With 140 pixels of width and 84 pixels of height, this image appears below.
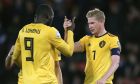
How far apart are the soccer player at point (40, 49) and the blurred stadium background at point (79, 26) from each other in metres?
5.13

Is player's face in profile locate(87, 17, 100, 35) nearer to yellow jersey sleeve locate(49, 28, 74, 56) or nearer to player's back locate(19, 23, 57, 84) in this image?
yellow jersey sleeve locate(49, 28, 74, 56)

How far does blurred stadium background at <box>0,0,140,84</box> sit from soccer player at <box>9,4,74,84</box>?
5.13m

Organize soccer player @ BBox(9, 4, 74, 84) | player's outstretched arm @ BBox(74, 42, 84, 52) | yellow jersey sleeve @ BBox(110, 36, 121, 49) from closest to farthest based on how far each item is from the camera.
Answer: soccer player @ BBox(9, 4, 74, 84)
yellow jersey sleeve @ BBox(110, 36, 121, 49)
player's outstretched arm @ BBox(74, 42, 84, 52)

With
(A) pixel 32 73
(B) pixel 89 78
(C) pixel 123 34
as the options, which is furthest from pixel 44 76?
(C) pixel 123 34

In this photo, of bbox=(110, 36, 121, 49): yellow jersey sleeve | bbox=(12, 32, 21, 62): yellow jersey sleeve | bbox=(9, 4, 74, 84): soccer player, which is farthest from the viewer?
bbox=(110, 36, 121, 49): yellow jersey sleeve

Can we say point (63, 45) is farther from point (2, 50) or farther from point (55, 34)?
point (2, 50)

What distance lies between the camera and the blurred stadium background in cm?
1482

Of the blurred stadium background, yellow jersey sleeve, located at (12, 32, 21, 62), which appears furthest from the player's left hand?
the blurred stadium background

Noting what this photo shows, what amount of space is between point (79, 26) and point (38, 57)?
6.20 m

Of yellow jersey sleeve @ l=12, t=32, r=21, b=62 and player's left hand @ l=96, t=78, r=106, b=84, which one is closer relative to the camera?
player's left hand @ l=96, t=78, r=106, b=84

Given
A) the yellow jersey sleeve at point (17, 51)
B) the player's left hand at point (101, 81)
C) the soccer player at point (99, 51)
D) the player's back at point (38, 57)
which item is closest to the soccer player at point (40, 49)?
the player's back at point (38, 57)

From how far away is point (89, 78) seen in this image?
9945mm

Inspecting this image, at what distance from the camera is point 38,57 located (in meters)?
9.23

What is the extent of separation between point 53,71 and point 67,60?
5635mm
